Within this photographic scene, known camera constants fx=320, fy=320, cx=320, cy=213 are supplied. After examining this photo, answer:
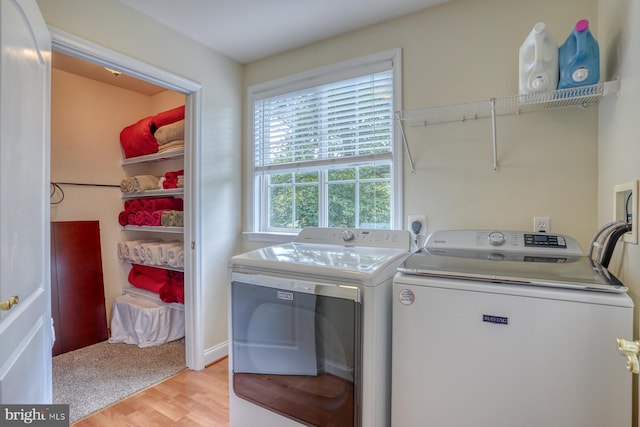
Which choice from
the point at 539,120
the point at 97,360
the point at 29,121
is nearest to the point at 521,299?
the point at 539,120

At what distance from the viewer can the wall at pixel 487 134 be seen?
60.5 inches

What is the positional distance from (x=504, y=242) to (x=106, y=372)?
2.71 m

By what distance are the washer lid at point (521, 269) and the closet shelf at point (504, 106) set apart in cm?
60

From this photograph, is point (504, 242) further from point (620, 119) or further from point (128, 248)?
point (128, 248)

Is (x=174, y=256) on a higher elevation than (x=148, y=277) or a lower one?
higher

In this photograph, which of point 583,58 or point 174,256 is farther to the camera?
point 174,256

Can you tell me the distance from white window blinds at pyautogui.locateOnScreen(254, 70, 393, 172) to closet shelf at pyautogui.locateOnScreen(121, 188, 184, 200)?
2.26ft

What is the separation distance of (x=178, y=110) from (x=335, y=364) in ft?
7.81

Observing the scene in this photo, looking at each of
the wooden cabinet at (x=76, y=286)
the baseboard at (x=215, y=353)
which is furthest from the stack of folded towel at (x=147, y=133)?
the baseboard at (x=215, y=353)

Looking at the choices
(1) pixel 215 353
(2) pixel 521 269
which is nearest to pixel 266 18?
(2) pixel 521 269

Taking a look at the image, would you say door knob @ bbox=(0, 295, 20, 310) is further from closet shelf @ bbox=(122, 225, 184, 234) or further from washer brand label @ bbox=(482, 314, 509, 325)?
closet shelf @ bbox=(122, 225, 184, 234)

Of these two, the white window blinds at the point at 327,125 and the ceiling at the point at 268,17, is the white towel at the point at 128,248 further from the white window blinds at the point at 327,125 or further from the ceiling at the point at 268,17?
the ceiling at the point at 268,17

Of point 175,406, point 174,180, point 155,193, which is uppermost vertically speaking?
point 174,180

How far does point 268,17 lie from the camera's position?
6.50 ft
